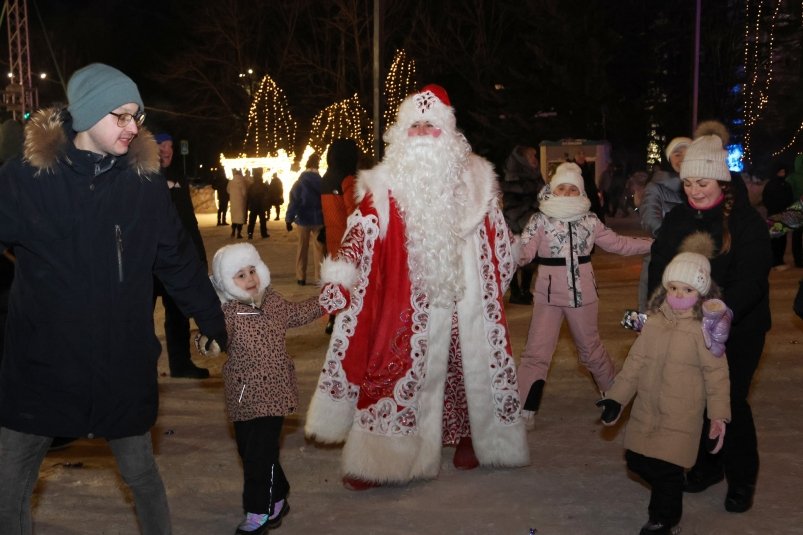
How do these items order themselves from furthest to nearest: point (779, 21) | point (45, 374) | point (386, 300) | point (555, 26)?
point (555, 26) < point (779, 21) < point (386, 300) < point (45, 374)

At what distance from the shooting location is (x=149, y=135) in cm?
416

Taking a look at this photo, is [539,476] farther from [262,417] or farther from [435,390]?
[262,417]

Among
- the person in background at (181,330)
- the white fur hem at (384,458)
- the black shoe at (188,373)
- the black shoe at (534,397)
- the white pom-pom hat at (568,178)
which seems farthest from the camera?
the black shoe at (188,373)

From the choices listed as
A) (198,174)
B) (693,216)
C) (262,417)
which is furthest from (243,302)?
(198,174)

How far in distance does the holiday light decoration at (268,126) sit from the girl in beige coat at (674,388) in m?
38.7

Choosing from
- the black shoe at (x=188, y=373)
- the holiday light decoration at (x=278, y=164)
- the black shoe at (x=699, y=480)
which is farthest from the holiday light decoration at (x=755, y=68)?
the black shoe at (x=699, y=480)

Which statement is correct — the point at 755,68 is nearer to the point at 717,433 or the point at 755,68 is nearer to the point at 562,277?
the point at 562,277

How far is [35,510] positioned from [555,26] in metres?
37.1

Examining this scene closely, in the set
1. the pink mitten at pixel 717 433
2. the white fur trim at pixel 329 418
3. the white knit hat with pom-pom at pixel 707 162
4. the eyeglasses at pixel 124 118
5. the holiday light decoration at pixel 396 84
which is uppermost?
the holiday light decoration at pixel 396 84

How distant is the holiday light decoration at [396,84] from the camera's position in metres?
36.9

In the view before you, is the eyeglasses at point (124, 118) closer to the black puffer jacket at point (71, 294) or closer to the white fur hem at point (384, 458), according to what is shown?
the black puffer jacket at point (71, 294)

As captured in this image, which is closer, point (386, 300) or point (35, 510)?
point (35, 510)

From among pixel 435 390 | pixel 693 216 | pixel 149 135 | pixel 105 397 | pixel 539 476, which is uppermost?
pixel 149 135

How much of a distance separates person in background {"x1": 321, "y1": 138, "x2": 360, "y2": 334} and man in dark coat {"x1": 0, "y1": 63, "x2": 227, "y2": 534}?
5.97 m
